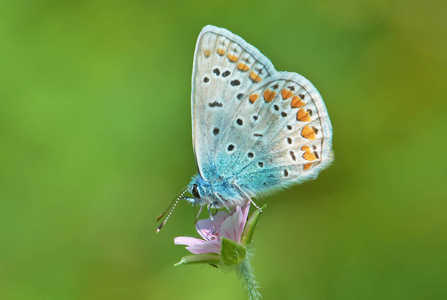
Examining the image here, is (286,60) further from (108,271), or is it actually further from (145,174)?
(108,271)

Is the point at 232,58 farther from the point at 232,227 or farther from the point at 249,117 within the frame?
the point at 232,227

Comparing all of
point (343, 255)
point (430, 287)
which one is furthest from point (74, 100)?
point (430, 287)

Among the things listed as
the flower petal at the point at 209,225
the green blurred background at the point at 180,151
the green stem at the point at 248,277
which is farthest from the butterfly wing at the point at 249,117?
the green blurred background at the point at 180,151

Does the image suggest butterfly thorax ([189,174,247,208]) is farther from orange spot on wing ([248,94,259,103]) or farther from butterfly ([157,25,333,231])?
orange spot on wing ([248,94,259,103])

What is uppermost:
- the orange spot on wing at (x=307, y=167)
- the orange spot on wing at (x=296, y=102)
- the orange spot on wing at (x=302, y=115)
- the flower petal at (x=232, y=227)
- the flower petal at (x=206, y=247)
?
the orange spot on wing at (x=296, y=102)

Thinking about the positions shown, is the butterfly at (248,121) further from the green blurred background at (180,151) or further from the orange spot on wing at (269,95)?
the green blurred background at (180,151)

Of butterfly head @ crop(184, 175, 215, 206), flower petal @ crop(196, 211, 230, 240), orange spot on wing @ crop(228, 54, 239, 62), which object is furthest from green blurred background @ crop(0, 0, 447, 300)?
orange spot on wing @ crop(228, 54, 239, 62)
